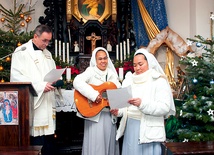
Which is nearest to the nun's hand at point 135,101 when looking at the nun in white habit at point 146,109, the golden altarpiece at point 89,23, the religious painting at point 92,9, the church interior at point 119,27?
the nun in white habit at point 146,109

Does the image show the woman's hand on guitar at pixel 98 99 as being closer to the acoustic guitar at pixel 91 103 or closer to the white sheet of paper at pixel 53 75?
the acoustic guitar at pixel 91 103

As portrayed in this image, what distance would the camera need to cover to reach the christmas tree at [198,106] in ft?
12.5

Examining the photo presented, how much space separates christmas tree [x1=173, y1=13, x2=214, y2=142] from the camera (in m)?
3.81

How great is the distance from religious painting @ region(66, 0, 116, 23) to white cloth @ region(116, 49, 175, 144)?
118 inches

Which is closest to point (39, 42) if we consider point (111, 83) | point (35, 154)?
point (111, 83)

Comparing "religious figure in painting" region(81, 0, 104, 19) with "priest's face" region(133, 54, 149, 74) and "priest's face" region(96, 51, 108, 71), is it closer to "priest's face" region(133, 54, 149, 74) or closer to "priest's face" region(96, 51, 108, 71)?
"priest's face" region(96, 51, 108, 71)

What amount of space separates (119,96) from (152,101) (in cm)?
31

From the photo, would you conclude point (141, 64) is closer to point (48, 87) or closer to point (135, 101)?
point (135, 101)

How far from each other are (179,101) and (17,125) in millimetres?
2542

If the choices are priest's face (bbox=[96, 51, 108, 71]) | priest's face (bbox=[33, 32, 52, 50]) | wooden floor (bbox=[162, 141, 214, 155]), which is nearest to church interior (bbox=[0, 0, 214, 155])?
priest's face (bbox=[96, 51, 108, 71])

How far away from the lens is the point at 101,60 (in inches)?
147

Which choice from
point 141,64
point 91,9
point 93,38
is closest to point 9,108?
point 141,64

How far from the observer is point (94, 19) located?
5.89m

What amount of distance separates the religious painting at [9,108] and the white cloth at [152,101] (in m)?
1.06
